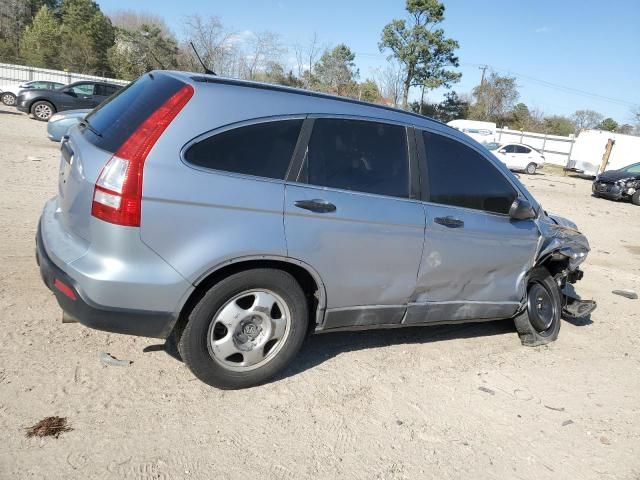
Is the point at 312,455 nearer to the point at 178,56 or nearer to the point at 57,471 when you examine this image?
the point at 57,471

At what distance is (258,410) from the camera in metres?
3.21

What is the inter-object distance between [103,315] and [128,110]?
4.07 ft

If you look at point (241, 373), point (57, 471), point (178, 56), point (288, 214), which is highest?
point (178, 56)

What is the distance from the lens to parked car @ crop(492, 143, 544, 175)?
28.4 meters

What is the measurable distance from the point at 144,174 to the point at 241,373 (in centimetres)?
137

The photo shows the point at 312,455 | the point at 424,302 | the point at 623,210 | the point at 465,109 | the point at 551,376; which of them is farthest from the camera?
the point at 465,109

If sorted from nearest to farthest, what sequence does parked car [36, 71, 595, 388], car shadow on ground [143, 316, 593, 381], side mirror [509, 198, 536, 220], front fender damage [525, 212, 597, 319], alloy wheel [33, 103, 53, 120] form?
1. parked car [36, 71, 595, 388]
2. car shadow on ground [143, 316, 593, 381]
3. side mirror [509, 198, 536, 220]
4. front fender damage [525, 212, 597, 319]
5. alloy wheel [33, 103, 53, 120]

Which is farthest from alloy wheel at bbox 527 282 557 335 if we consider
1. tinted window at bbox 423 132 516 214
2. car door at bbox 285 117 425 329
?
car door at bbox 285 117 425 329

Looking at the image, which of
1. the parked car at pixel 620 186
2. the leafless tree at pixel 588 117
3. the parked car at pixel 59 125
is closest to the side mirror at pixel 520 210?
the parked car at pixel 59 125

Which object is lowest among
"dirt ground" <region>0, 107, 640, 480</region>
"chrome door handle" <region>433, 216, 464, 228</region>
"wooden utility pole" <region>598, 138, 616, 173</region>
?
"dirt ground" <region>0, 107, 640, 480</region>

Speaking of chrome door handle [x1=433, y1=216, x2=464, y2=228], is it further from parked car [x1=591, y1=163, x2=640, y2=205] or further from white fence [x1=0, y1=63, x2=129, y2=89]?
white fence [x1=0, y1=63, x2=129, y2=89]

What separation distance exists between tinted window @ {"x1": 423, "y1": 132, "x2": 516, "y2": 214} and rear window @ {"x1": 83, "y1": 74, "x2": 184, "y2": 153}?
1.90 metres

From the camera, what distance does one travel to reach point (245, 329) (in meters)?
3.26

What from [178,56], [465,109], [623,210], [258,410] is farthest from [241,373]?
[465,109]
